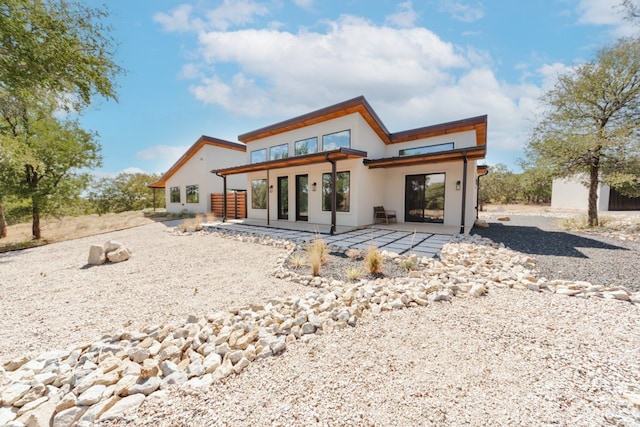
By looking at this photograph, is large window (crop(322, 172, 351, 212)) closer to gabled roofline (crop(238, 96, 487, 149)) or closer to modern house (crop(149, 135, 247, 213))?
gabled roofline (crop(238, 96, 487, 149))

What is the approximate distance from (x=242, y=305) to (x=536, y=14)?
363 inches

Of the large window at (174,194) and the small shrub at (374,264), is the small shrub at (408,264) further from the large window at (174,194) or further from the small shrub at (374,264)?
the large window at (174,194)

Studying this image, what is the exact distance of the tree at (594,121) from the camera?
802 centimetres

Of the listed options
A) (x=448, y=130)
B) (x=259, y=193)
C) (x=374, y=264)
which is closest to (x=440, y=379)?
(x=374, y=264)

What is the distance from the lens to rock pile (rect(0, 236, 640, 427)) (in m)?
1.74

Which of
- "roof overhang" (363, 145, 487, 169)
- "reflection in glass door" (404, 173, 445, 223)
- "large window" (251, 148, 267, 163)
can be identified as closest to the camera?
"roof overhang" (363, 145, 487, 169)

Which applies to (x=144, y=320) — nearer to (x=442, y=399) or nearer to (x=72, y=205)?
(x=442, y=399)

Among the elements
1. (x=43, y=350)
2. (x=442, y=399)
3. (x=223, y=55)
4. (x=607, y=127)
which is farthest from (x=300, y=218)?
(x=607, y=127)

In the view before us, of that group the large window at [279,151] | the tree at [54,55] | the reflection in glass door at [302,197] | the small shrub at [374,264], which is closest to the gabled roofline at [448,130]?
the reflection in glass door at [302,197]

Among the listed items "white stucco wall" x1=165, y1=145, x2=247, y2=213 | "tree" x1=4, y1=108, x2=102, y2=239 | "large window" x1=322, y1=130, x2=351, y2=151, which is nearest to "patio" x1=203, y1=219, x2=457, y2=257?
"large window" x1=322, y1=130, x2=351, y2=151

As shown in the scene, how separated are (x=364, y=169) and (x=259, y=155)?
18.9ft

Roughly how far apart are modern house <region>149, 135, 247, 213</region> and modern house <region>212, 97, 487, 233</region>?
4.39m

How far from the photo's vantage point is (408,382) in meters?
1.78

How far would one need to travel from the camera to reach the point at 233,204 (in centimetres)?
1413
